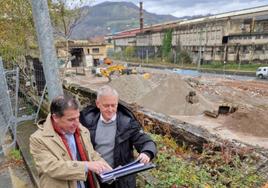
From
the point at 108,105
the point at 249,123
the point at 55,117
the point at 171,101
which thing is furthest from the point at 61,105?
the point at 171,101

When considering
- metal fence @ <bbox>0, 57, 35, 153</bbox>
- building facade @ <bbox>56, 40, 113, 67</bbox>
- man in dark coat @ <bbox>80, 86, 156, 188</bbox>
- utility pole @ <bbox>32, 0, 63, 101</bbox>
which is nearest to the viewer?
man in dark coat @ <bbox>80, 86, 156, 188</bbox>

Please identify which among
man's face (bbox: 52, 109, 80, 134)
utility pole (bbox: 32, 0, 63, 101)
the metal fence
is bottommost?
the metal fence

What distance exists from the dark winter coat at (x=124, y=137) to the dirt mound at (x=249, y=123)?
25.3ft

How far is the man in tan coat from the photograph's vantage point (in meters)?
1.80

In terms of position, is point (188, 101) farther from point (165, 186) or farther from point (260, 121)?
point (165, 186)

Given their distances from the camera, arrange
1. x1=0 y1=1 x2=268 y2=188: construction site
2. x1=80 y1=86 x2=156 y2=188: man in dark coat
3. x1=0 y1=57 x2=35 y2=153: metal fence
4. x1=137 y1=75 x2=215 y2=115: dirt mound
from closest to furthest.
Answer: x1=80 y1=86 x2=156 y2=188: man in dark coat, x1=0 y1=1 x2=268 y2=188: construction site, x1=0 y1=57 x2=35 y2=153: metal fence, x1=137 y1=75 x2=215 y2=115: dirt mound

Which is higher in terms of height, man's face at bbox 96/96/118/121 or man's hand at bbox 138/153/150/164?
man's face at bbox 96/96/118/121

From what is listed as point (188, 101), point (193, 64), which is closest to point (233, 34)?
point (193, 64)

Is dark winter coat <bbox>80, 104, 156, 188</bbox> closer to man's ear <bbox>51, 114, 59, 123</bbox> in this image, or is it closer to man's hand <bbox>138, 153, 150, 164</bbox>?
man's hand <bbox>138, 153, 150, 164</bbox>

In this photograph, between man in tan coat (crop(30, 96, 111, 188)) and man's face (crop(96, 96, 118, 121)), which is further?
man's face (crop(96, 96, 118, 121))

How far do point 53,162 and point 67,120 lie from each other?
0.99ft

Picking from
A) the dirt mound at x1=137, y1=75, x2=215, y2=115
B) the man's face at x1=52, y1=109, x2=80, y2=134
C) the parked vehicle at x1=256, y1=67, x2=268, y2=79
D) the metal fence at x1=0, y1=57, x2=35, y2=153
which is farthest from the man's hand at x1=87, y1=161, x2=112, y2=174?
the parked vehicle at x1=256, y1=67, x2=268, y2=79

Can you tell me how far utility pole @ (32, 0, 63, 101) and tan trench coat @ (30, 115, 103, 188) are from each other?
132cm

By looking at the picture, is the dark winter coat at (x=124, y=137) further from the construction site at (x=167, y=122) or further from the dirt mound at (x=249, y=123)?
the dirt mound at (x=249, y=123)
